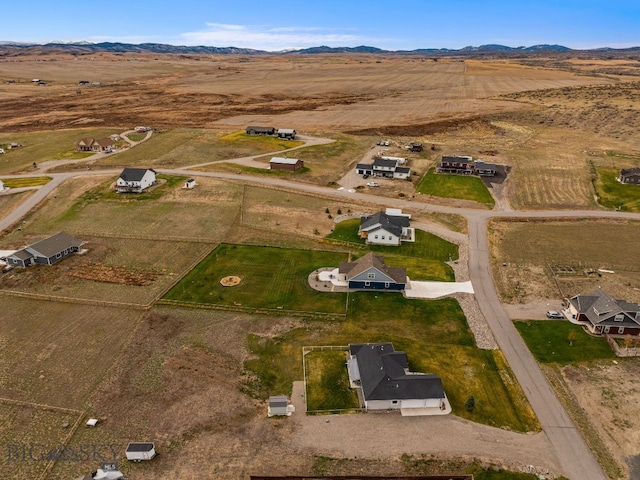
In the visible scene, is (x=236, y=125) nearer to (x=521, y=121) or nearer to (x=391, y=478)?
(x=521, y=121)

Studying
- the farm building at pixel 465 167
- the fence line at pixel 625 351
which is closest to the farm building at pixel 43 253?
the fence line at pixel 625 351

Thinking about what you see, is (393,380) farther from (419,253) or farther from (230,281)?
(419,253)

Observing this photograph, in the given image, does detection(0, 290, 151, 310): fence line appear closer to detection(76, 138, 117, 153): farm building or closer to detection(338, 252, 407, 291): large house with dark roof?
detection(338, 252, 407, 291): large house with dark roof

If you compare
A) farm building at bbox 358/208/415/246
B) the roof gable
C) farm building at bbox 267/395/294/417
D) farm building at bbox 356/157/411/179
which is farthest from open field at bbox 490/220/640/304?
farm building at bbox 267/395/294/417

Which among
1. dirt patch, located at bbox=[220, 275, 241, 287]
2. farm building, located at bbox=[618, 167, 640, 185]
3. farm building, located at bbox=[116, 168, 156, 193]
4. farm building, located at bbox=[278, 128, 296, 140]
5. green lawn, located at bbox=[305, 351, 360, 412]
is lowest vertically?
green lawn, located at bbox=[305, 351, 360, 412]

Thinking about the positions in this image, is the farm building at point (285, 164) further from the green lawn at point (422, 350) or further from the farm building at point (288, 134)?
the green lawn at point (422, 350)

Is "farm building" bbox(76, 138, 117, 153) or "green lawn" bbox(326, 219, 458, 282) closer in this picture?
"green lawn" bbox(326, 219, 458, 282)
